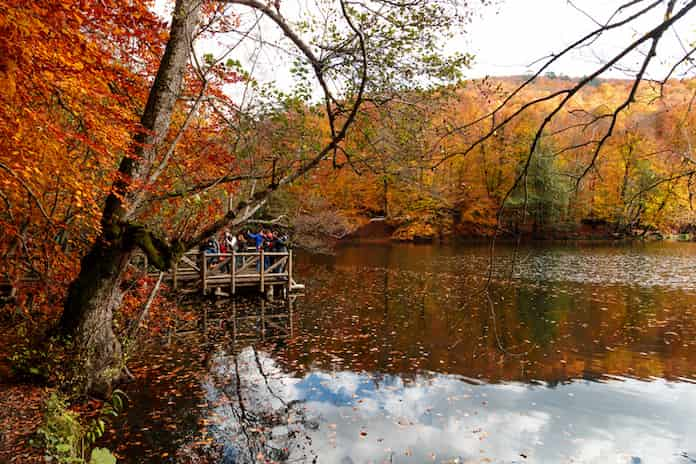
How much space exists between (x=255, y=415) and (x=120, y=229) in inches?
121

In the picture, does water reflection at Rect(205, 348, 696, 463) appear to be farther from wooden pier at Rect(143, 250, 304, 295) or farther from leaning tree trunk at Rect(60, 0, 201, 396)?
wooden pier at Rect(143, 250, 304, 295)

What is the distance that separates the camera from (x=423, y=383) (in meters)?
7.83

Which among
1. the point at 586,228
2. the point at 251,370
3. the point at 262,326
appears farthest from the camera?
the point at 586,228

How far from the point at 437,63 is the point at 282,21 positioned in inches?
75.9

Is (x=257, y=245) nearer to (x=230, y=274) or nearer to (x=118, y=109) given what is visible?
(x=230, y=274)

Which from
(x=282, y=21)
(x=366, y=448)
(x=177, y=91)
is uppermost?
(x=282, y=21)

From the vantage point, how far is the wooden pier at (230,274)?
15.6 m

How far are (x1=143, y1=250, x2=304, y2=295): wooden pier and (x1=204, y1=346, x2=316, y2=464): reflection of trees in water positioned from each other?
278 inches

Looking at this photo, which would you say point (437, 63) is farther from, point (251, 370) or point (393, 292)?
point (393, 292)

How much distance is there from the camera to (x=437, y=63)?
5.74 metres

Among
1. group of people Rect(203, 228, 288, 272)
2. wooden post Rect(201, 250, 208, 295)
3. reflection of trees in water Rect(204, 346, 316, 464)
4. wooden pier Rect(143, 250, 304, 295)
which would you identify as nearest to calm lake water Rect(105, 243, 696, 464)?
reflection of trees in water Rect(204, 346, 316, 464)

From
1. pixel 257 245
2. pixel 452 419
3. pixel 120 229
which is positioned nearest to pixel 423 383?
pixel 452 419

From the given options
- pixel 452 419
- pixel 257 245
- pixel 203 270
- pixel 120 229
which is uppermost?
pixel 120 229

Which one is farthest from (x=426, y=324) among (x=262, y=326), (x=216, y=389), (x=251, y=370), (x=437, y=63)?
(x=437, y=63)
